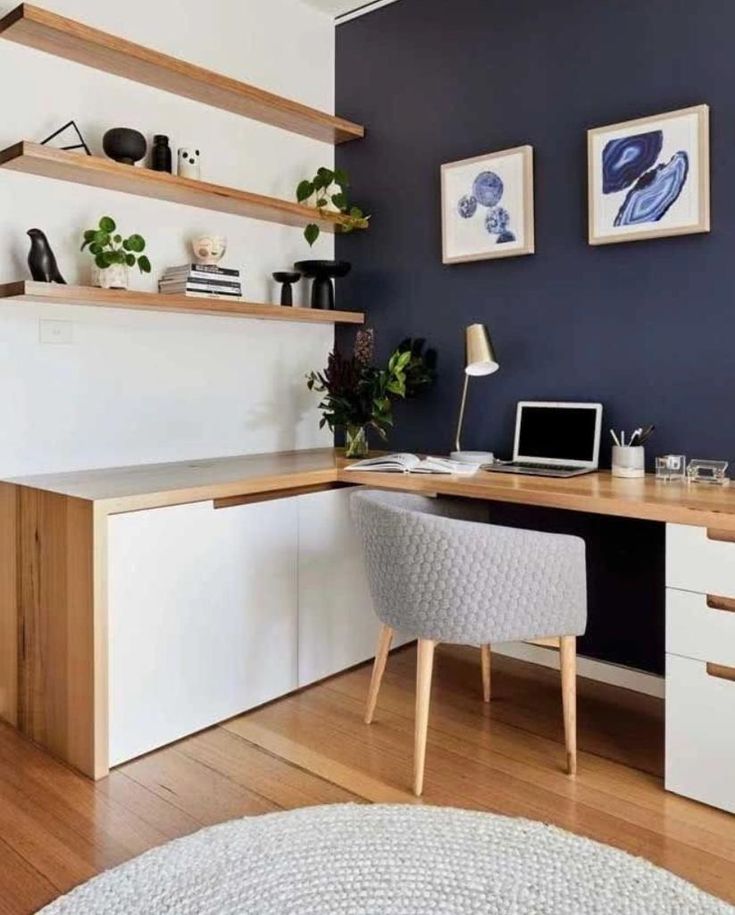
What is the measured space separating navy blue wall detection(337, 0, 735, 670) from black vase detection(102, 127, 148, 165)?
1053mm

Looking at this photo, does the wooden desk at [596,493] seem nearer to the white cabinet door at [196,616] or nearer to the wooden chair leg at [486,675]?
the white cabinet door at [196,616]

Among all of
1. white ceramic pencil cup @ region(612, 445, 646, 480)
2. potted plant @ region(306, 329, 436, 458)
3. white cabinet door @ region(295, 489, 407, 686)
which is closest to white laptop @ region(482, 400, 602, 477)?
white ceramic pencil cup @ region(612, 445, 646, 480)

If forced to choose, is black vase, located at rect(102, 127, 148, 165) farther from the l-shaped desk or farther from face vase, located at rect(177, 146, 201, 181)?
the l-shaped desk

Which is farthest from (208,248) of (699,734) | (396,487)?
(699,734)

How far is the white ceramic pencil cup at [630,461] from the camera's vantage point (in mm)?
2305

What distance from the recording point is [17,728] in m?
2.22

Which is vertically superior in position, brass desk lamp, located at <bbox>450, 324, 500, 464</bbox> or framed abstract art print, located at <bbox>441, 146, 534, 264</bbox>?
framed abstract art print, located at <bbox>441, 146, 534, 264</bbox>

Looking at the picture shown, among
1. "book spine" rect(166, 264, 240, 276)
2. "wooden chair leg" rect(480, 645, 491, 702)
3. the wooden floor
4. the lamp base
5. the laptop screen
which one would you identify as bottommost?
the wooden floor

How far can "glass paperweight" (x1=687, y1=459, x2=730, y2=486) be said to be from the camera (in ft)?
7.28

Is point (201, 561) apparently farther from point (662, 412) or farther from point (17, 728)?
point (662, 412)

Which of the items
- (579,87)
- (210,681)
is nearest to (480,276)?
(579,87)

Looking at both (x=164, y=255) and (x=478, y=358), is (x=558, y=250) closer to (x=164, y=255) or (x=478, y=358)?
(x=478, y=358)

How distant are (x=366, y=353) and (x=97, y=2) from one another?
144 centimetres

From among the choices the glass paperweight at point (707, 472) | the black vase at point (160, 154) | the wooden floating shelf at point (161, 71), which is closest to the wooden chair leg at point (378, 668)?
the glass paperweight at point (707, 472)
